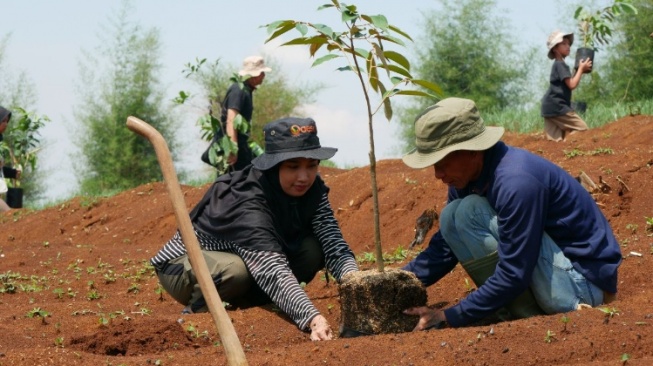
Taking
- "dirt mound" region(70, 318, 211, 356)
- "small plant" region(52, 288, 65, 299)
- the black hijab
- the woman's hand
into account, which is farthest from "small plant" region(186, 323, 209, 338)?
the woman's hand

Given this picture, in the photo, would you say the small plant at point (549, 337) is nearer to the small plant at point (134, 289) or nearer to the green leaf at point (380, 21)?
the green leaf at point (380, 21)

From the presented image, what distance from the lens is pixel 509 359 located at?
3.73 meters

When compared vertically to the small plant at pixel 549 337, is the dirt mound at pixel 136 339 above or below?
above

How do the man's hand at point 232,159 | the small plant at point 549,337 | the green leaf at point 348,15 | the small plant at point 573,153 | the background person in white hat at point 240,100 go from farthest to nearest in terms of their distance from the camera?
the man's hand at point 232,159 < the small plant at point 573,153 < the background person in white hat at point 240,100 < the green leaf at point 348,15 < the small plant at point 549,337

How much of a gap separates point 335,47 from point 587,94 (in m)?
16.0

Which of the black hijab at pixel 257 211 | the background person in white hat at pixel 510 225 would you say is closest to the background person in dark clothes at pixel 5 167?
the black hijab at pixel 257 211

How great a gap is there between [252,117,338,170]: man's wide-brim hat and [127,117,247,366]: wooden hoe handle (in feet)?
4.35

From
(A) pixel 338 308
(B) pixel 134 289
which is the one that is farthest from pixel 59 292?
(A) pixel 338 308

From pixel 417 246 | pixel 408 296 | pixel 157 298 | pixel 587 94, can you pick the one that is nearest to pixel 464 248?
pixel 408 296

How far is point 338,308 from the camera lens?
546 centimetres

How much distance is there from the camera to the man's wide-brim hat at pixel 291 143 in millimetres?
4863

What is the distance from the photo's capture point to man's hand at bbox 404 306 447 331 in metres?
4.39

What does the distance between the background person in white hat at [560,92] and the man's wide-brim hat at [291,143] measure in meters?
7.25

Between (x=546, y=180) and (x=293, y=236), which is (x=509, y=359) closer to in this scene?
(x=546, y=180)
